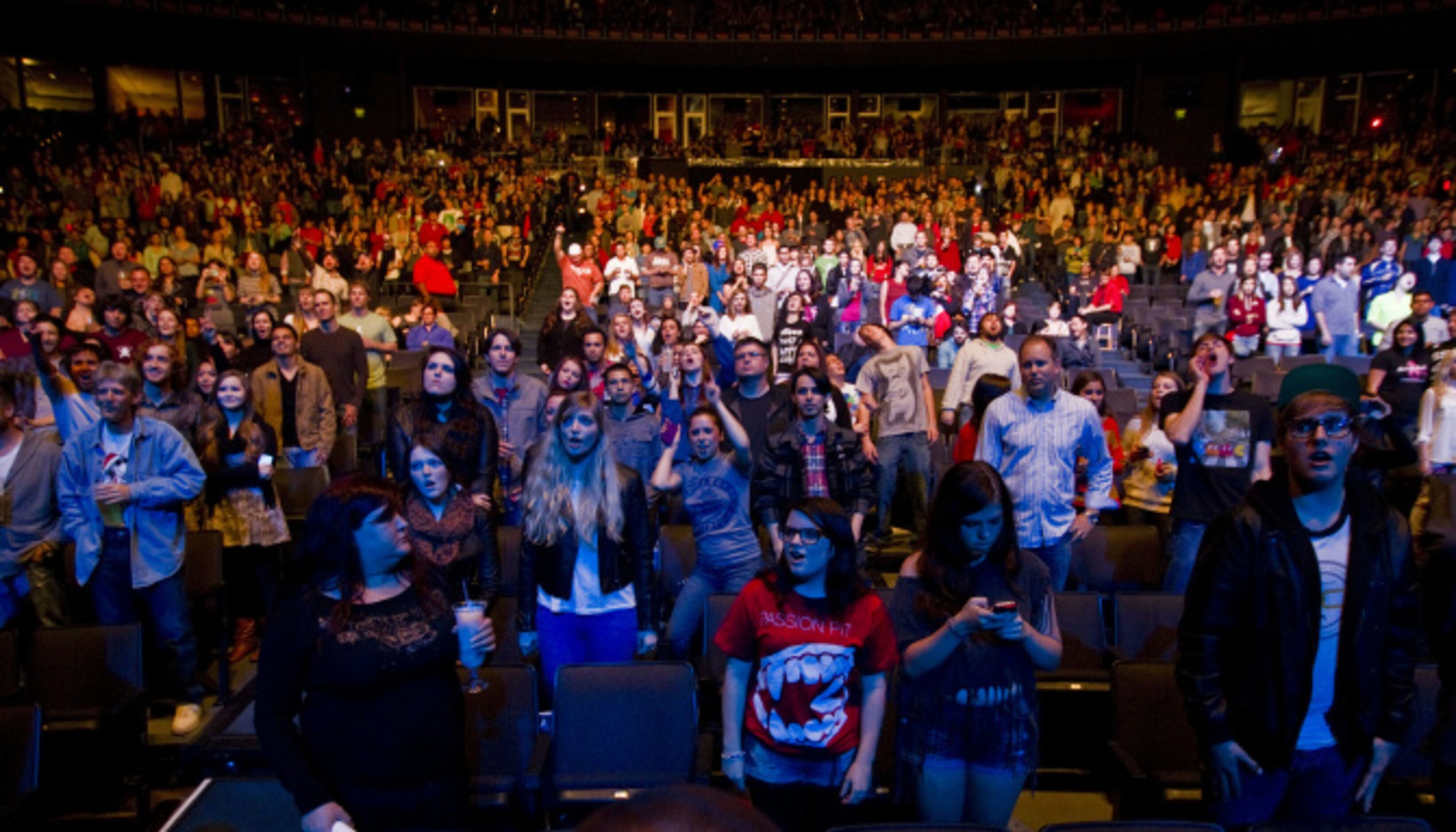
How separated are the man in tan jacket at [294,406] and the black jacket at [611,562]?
9.41 ft

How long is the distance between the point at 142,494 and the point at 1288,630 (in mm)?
3933

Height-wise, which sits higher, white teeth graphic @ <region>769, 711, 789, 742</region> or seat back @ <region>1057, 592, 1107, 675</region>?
white teeth graphic @ <region>769, 711, 789, 742</region>

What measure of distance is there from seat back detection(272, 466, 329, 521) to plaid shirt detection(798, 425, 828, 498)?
286 centimetres

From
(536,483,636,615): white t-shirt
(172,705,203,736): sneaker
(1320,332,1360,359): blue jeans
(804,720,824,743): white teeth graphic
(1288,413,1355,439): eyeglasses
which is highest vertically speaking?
(1288,413,1355,439): eyeglasses

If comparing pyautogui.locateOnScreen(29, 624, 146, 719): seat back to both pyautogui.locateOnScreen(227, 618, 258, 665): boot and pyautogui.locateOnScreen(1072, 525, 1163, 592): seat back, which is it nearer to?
pyautogui.locateOnScreen(227, 618, 258, 665): boot

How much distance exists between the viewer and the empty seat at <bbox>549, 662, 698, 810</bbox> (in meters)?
3.13

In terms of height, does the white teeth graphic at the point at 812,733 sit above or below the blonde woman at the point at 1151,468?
below

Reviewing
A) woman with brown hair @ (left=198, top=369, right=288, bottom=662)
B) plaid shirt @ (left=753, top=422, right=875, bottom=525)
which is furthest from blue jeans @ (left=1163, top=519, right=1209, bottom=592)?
woman with brown hair @ (left=198, top=369, right=288, bottom=662)

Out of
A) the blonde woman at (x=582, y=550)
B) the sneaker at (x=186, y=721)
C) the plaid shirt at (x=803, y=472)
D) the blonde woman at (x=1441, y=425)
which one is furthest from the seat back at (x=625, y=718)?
the blonde woman at (x=1441, y=425)

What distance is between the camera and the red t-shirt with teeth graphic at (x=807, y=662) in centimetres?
249

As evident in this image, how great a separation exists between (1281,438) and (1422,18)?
2125cm

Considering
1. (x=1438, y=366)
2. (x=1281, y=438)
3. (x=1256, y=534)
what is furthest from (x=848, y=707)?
(x=1438, y=366)

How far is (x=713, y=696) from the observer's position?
144 inches

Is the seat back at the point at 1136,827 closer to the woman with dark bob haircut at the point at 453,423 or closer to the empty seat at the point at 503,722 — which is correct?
the empty seat at the point at 503,722
